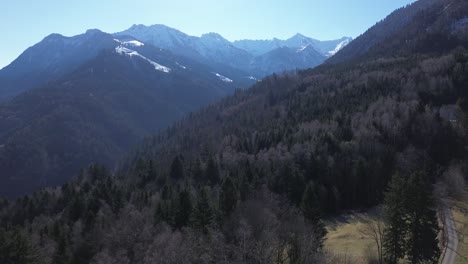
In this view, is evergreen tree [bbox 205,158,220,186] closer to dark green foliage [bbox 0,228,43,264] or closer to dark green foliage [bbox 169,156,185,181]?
dark green foliage [bbox 169,156,185,181]

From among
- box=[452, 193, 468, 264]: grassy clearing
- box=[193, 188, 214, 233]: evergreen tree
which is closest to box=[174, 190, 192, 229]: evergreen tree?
box=[193, 188, 214, 233]: evergreen tree

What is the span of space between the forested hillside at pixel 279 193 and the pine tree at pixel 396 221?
154mm

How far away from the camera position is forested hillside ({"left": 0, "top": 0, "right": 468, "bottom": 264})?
5200cm

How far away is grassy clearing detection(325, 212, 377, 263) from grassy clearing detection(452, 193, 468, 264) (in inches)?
460

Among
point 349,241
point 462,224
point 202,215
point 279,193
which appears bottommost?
point 279,193

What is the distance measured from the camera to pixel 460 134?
411ft

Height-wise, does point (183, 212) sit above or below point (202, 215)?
below

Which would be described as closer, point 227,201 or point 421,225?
point 421,225

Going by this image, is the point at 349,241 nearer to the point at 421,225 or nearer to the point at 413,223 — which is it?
the point at 413,223

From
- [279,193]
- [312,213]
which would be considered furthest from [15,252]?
[279,193]

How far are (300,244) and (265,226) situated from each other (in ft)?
25.2

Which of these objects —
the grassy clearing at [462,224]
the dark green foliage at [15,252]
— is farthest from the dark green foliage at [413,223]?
the dark green foliage at [15,252]

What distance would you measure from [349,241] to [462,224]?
19.9m

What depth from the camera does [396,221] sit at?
2069 inches
